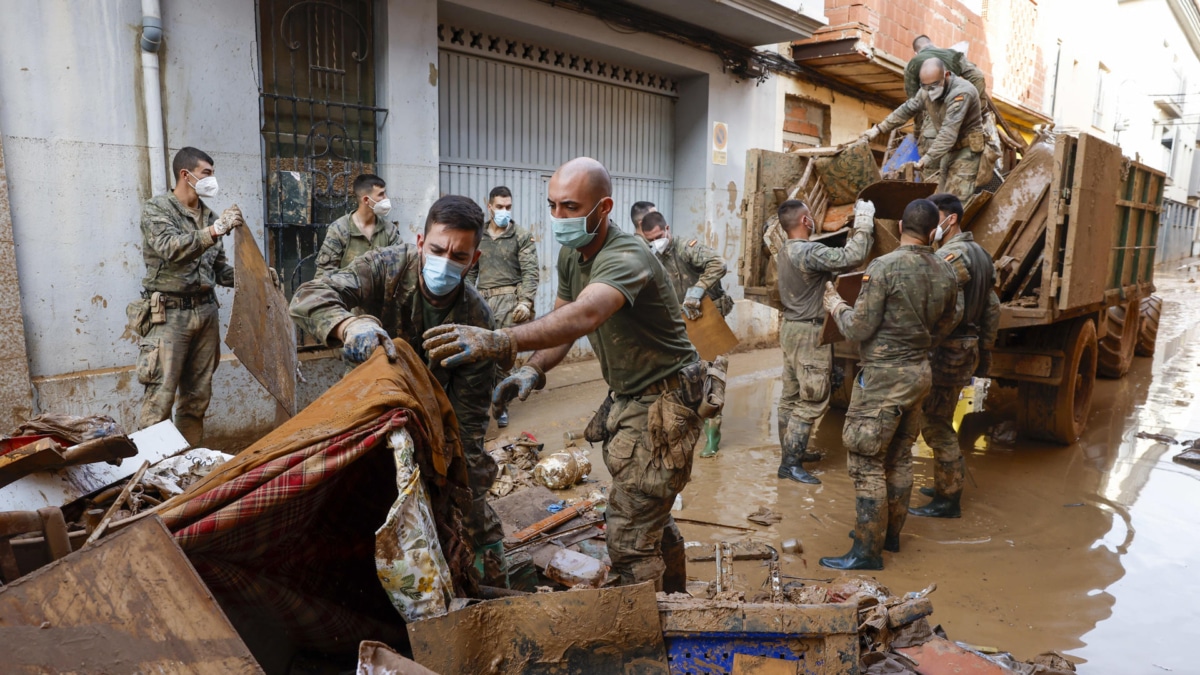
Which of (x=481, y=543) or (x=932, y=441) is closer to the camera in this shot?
(x=481, y=543)

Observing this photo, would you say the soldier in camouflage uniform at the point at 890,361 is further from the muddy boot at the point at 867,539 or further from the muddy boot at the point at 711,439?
the muddy boot at the point at 711,439

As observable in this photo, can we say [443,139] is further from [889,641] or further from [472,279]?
[889,641]

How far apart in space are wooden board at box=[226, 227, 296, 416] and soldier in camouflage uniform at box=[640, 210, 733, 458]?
123 inches

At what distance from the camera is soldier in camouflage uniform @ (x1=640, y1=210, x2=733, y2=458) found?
573 centimetres

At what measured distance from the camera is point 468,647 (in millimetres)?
1927

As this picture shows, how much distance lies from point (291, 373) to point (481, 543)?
1203mm

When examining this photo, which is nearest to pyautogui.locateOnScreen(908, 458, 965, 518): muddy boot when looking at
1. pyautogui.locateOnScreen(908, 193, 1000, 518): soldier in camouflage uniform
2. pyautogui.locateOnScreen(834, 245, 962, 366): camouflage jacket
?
pyautogui.locateOnScreen(908, 193, 1000, 518): soldier in camouflage uniform

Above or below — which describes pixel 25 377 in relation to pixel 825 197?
below

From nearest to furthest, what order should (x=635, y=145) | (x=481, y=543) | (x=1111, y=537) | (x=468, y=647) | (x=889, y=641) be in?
(x=468, y=647) < (x=889, y=641) < (x=481, y=543) < (x=1111, y=537) < (x=635, y=145)

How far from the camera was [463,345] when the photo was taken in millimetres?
2178

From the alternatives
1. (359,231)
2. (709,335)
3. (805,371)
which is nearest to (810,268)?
(805,371)

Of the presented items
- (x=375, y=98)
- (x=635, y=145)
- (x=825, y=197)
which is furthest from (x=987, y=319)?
(x=635, y=145)

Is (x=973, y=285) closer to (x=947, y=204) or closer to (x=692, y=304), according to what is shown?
(x=947, y=204)

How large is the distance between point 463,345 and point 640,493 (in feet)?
3.65
